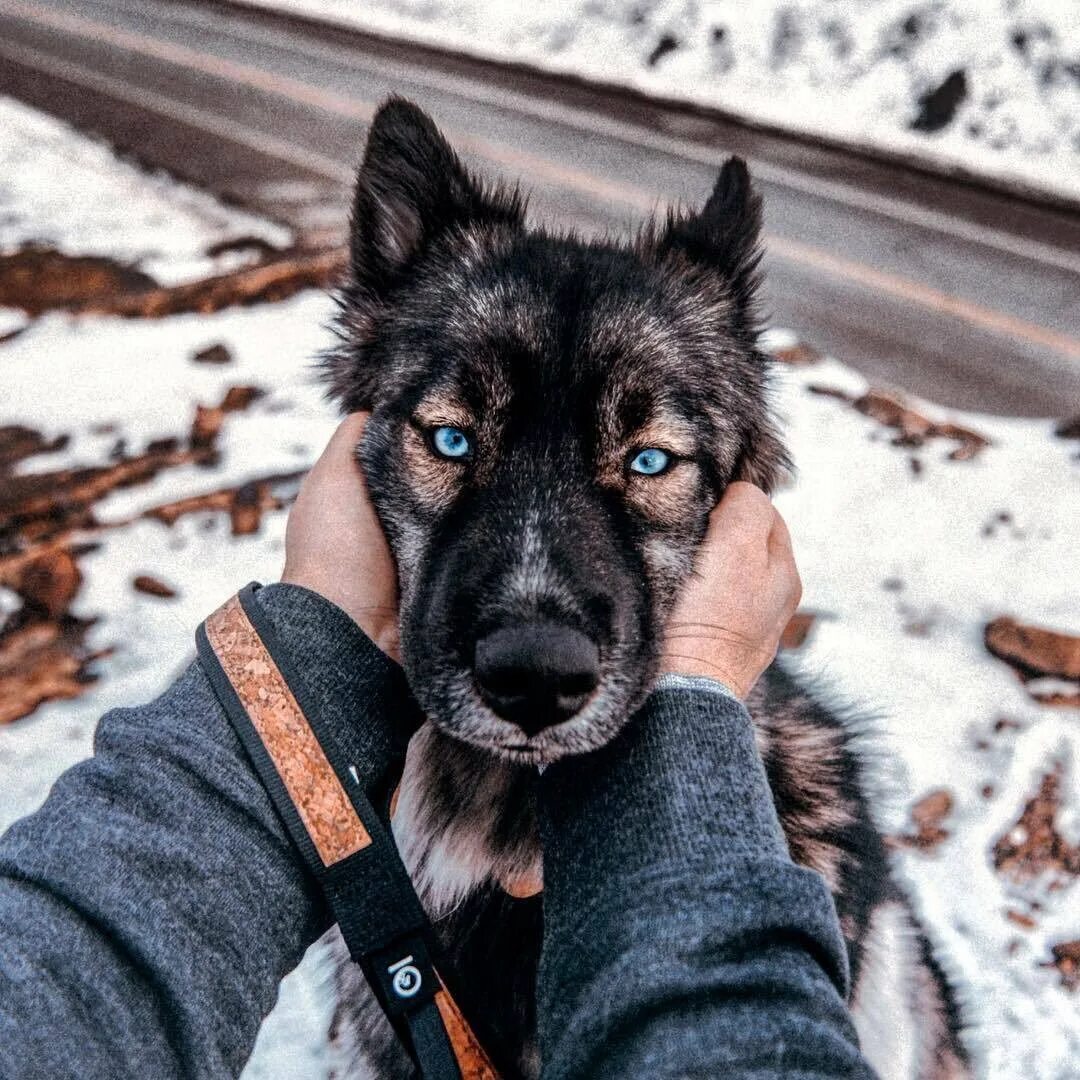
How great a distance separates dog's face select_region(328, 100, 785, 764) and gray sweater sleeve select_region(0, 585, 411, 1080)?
14.6 inches

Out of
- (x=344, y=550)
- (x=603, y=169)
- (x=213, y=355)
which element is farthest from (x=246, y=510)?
(x=603, y=169)

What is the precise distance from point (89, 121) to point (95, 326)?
4689 millimetres

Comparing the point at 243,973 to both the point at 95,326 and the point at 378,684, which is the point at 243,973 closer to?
the point at 378,684

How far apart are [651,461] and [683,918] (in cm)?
110

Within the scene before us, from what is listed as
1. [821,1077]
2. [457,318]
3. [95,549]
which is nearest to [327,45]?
[95,549]

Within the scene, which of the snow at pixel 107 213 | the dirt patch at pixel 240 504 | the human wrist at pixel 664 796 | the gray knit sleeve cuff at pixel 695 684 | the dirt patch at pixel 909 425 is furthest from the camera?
the snow at pixel 107 213

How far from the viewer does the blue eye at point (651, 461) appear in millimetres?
2039

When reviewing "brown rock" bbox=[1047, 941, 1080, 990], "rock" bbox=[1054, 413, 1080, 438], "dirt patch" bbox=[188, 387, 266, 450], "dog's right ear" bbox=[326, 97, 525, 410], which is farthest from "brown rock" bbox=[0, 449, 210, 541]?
"rock" bbox=[1054, 413, 1080, 438]

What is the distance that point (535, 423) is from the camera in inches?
77.4

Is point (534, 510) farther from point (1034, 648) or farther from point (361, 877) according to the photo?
point (1034, 648)

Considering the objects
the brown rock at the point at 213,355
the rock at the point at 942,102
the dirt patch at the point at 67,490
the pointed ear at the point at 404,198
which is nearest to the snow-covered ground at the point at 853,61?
the rock at the point at 942,102

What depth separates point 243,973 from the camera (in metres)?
1.30

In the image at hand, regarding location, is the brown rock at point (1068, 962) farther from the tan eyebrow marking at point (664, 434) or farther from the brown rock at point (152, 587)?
the brown rock at point (152, 587)

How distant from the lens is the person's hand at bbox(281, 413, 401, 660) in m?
1.86
